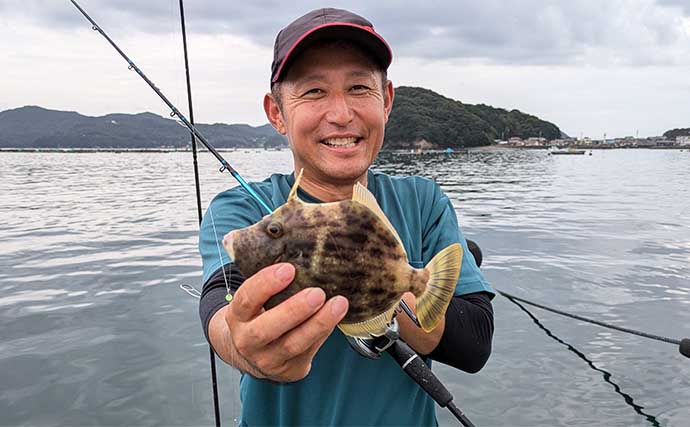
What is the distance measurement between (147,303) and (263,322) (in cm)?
834

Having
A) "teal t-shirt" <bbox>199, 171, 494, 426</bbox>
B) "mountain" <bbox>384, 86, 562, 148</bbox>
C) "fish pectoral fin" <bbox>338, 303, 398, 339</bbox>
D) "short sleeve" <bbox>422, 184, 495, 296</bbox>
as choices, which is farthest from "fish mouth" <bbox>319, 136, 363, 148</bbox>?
"mountain" <bbox>384, 86, 562, 148</bbox>

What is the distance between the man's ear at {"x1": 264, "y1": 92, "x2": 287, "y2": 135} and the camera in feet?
9.00

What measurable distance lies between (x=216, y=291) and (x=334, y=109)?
100cm

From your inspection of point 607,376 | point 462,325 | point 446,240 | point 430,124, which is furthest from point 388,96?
point 430,124

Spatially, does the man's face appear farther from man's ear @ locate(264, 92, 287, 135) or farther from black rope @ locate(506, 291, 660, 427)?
black rope @ locate(506, 291, 660, 427)

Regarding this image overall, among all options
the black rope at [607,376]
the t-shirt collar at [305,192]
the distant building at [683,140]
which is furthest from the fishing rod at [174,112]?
the distant building at [683,140]

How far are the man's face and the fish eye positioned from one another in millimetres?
876

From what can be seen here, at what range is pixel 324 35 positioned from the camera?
7.59ft

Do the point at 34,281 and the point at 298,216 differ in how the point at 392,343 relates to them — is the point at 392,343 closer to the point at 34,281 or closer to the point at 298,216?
the point at 298,216

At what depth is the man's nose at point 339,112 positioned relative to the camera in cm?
235

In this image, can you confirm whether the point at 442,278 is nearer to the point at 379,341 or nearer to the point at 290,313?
the point at 379,341

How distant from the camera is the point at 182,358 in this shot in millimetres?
6992

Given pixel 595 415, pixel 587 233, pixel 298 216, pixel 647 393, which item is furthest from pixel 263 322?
pixel 587 233

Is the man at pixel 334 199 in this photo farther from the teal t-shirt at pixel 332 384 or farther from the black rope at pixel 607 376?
the black rope at pixel 607 376
